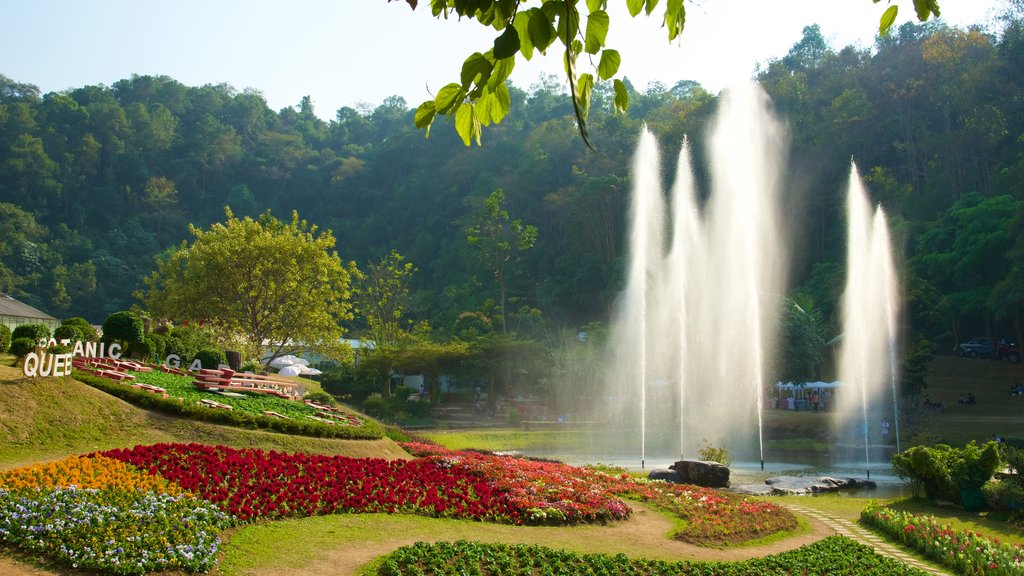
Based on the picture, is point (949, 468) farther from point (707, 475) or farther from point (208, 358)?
point (208, 358)

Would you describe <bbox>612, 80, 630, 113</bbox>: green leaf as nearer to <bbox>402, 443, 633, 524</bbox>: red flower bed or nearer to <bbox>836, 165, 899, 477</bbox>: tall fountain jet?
<bbox>402, 443, 633, 524</bbox>: red flower bed

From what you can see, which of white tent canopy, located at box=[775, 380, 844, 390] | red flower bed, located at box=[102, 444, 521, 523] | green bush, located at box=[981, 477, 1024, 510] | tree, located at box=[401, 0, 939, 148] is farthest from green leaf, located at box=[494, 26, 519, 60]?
white tent canopy, located at box=[775, 380, 844, 390]

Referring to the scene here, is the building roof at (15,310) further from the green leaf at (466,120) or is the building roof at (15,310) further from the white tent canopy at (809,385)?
the green leaf at (466,120)

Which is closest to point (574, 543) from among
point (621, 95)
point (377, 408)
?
point (621, 95)

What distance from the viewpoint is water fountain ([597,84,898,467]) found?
27453 millimetres

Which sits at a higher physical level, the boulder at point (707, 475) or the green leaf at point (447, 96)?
the green leaf at point (447, 96)

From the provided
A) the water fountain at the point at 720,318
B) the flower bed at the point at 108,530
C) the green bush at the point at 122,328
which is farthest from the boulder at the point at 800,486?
the green bush at the point at 122,328

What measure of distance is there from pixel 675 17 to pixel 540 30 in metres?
0.61

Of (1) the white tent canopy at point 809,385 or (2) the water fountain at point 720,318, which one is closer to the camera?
(2) the water fountain at point 720,318

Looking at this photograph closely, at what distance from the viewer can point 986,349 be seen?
1785 inches

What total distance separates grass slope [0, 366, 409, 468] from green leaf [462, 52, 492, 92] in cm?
1230

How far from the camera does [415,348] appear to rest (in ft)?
127

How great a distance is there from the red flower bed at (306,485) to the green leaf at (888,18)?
29.2ft

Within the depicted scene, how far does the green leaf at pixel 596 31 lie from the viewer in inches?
99.1
